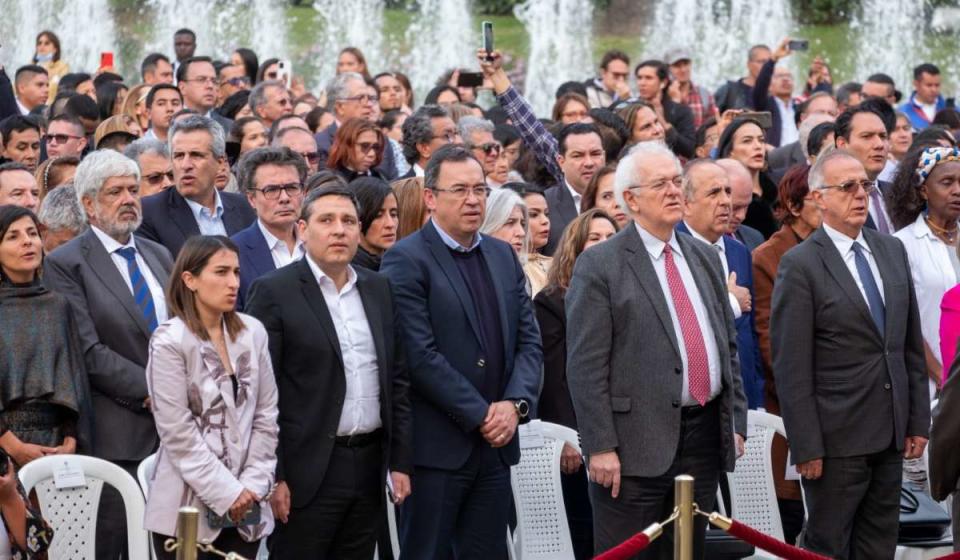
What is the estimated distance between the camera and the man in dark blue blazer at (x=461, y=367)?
7742 mm

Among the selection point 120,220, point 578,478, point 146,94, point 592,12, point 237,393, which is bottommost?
point 578,478

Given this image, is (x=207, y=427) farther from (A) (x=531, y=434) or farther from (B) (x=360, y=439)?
(A) (x=531, y=434)

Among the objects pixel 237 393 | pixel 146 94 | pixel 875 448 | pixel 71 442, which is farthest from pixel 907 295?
pixel 146 94

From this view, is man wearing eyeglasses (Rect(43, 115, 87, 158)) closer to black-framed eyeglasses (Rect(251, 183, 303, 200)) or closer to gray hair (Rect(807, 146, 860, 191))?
black-framed eyeglasses (Rect(251, 183, 303, 200))

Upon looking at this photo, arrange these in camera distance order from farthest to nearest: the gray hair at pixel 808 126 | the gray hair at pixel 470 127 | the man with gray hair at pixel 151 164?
the gray hair at pixel 808 126 < the gray hair at pixel 470 127 < the man with gray hair at pixel 151 164

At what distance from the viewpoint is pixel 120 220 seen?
27.1 ft

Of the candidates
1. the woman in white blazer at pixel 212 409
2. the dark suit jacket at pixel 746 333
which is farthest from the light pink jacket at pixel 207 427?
the dark suit jacket at pixel 746 333

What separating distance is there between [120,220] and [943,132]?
21.6 feet

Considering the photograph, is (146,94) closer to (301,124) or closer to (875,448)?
(301,124)

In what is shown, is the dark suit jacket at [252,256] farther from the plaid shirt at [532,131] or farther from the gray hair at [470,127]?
the plaid shirt at [532,131]

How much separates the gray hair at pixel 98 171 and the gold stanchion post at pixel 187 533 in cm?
280

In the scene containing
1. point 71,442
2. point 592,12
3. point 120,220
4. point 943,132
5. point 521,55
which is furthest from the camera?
point 592,12

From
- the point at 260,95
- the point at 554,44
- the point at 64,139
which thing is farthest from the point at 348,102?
the point at 554,44

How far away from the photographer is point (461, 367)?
7836 millimetres
